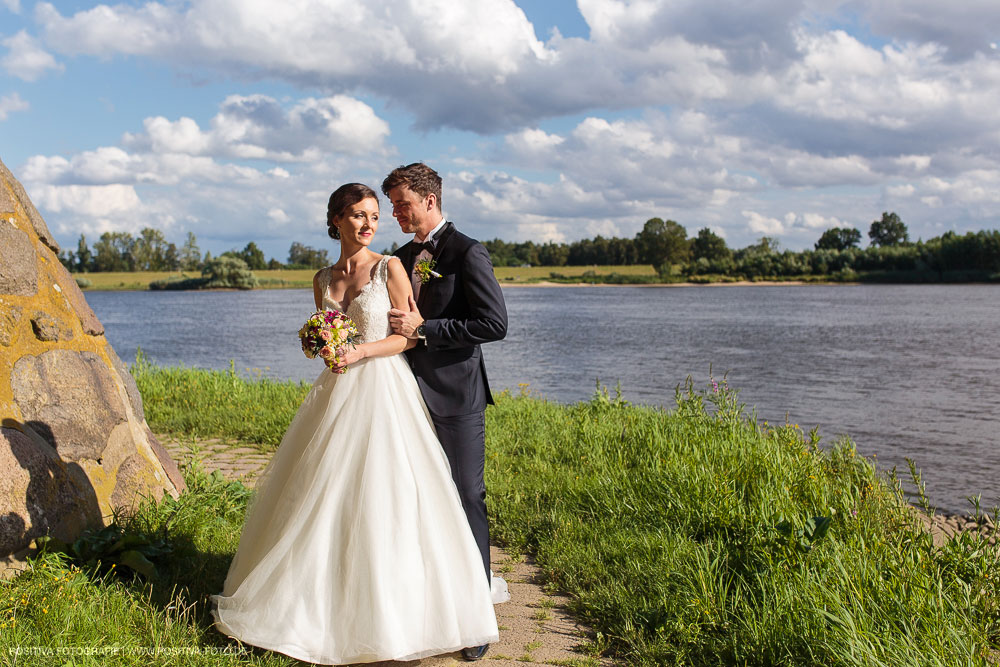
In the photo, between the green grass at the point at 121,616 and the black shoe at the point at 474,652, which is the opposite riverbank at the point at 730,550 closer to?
the black shoe at the point at 474,652

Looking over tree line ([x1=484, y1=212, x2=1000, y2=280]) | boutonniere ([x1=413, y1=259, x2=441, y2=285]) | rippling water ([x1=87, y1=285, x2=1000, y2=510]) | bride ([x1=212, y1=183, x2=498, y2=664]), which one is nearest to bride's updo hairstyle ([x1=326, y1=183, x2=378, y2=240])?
bride ([x1=212, y1=183, x2=498, y2=664])

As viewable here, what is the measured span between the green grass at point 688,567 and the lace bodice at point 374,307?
5.08 ft

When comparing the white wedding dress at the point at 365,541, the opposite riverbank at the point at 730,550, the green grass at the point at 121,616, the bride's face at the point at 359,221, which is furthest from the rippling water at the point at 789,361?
the green grass at the point at 121,616

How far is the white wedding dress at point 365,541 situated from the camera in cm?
356

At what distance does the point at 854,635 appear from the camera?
11.4ft

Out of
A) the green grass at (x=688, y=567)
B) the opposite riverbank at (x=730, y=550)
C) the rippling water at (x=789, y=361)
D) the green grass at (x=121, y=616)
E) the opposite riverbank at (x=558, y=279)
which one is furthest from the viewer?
the opposite riverbank at (x=558, y=279)

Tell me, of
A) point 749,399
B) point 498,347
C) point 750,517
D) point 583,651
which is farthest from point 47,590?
point 498,347

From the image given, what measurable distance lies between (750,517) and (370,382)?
9.40 ft

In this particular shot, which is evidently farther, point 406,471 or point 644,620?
point 644,620

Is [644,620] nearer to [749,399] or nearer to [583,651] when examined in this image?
[583,651]

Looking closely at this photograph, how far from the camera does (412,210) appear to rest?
13.1 feet

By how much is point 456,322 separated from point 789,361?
20.9m

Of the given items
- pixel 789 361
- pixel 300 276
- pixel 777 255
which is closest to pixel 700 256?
pixel 777 255

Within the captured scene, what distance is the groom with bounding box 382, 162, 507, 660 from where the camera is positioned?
3961mm
